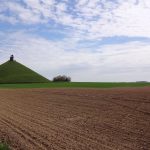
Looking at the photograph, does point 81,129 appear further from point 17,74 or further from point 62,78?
point 17,74

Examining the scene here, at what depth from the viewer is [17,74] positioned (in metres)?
132

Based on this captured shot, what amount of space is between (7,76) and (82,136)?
117141 millimetres

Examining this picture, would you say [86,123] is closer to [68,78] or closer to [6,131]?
[6,131]

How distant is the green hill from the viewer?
119787mm

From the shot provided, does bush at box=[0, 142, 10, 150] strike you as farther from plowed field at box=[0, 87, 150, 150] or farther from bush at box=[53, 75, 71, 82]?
bush at box=[53, 75, 71, 82]

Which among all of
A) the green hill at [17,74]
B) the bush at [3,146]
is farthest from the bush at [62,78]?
the bush at [3,146]

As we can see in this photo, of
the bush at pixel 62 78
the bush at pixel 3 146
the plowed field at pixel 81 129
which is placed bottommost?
the bush at pixel 3 146

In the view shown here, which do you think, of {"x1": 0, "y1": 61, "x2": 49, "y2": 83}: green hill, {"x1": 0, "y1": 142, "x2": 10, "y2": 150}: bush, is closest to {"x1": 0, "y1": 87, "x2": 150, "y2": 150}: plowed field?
{"x1": 0, "y1": 142, "x2": 10, "y2": 150}: bush

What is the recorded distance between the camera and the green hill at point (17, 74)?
119787 mm

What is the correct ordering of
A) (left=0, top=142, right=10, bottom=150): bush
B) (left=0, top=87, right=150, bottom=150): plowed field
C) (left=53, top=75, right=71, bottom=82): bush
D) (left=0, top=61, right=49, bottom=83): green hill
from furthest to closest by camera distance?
(left=0, top=61, right=49, bottom=83): green hill < (left=53, top=75, right=71, bottom=82): bush < (left=0, top=87, right=150, bottom=150): plowed field < (left=0, top=142, right=10, bottom=150): bush

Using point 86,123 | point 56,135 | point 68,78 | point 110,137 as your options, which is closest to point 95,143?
point 110,137

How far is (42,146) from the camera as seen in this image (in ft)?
41.2

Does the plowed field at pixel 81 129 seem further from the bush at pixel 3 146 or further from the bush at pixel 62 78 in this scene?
the bush at pixel 62 78

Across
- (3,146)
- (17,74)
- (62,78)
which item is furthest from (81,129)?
(17,74)
